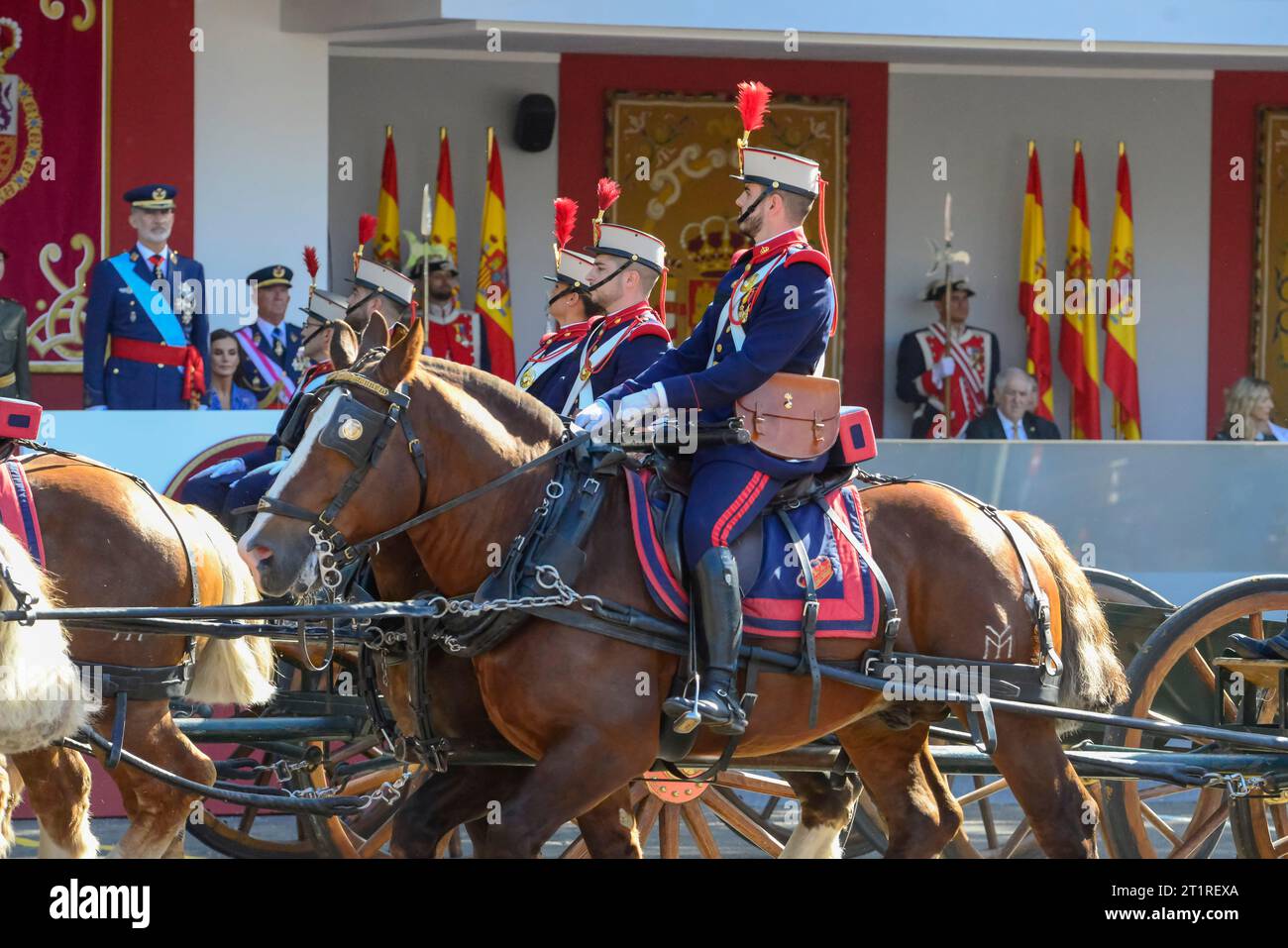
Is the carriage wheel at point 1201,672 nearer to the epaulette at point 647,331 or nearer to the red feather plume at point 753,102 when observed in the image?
the epaulette at point 647,331

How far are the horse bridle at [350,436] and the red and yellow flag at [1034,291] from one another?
9327 millimetres

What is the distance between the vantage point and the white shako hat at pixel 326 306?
27.3ft

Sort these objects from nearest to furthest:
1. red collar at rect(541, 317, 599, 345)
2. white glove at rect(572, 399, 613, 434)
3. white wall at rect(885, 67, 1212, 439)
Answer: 1. white glove at rect(572, 399, 613, 434)
2. red collar at rect(541, 317, 599, 345)
3. white wall at rect(885, 67, 1212, 439)

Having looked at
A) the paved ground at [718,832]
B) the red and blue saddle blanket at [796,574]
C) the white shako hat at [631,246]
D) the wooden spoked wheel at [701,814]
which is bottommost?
the paved ground at [718,832]

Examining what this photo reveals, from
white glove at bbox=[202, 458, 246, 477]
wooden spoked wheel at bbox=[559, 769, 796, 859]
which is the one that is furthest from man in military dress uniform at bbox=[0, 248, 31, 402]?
wooden spoked wheel at bbox=[559, 769, 796, 859]

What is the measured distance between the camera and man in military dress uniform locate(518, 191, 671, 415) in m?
6.79

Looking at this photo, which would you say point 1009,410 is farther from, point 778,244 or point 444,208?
point 778,244

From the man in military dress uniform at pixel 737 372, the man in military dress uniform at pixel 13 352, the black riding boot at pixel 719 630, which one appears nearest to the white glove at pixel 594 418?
the man in military dress uniform at pixel 737 372

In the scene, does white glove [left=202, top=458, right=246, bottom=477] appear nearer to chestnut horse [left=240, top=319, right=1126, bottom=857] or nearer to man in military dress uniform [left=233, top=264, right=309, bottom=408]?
man in military dress uniform [left=233, top=264, right=309, bottom=408]

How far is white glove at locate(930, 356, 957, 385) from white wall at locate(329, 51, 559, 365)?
2.74 m

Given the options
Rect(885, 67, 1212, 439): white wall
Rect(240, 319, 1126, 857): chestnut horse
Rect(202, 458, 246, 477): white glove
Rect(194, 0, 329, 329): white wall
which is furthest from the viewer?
Rect(885, 67, 1212, 439): white wall

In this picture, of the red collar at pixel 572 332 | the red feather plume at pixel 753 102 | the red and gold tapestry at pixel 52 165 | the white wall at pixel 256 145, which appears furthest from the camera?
the white wall at pixel 256 145
